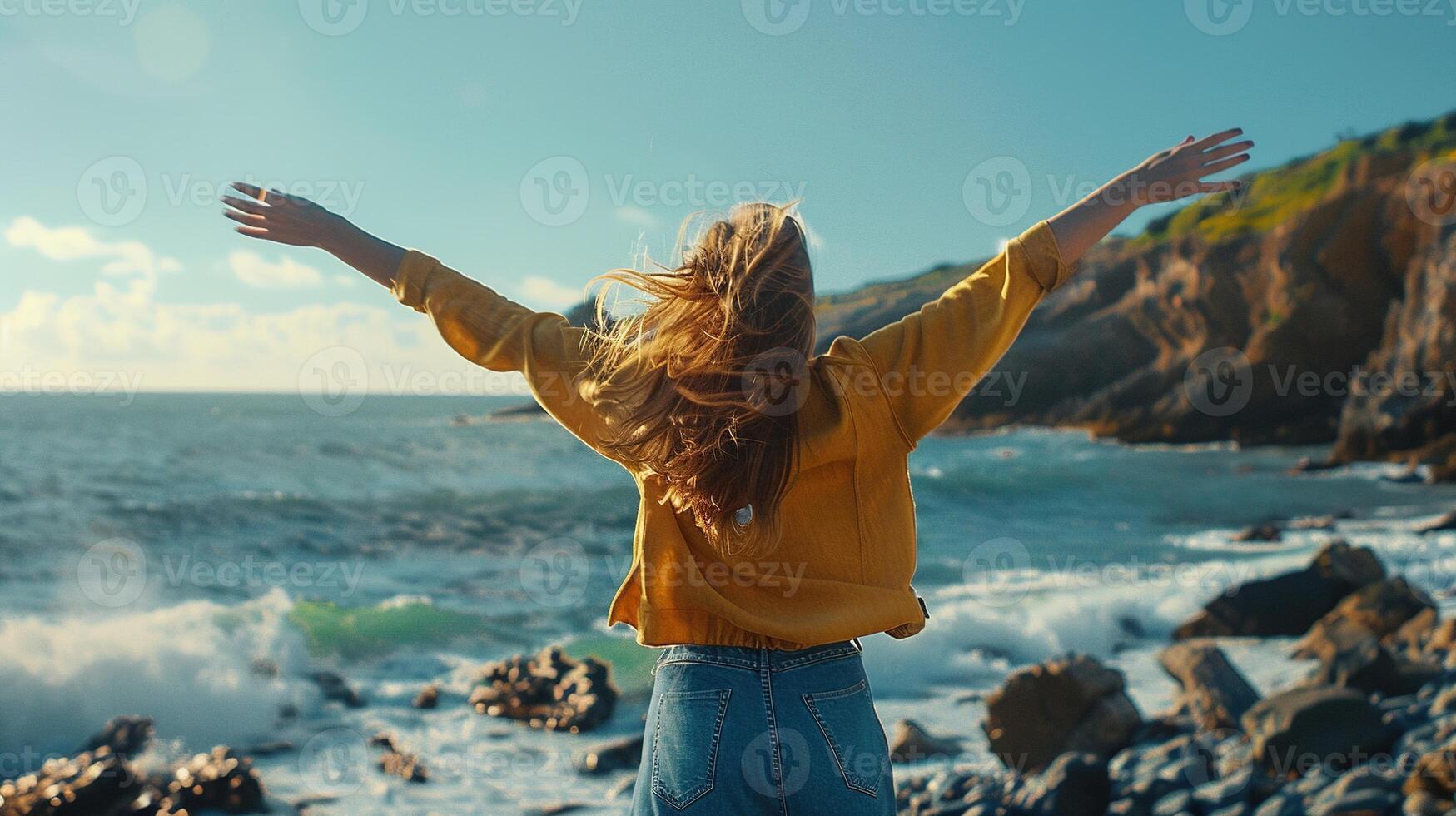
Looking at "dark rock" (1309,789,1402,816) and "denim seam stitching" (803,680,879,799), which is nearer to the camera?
"denim seam stitching" (803,680,879,799)

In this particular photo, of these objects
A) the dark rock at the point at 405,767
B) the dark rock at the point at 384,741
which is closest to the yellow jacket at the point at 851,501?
the dark rock at the point at 405,767

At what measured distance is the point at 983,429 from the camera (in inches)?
1379

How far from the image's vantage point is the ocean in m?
7.12

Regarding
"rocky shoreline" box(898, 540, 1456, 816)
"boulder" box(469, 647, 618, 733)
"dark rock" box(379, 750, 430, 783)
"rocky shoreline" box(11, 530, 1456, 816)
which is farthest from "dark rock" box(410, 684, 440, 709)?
"rocky shoreline" box(898, 540, 1456, 816)

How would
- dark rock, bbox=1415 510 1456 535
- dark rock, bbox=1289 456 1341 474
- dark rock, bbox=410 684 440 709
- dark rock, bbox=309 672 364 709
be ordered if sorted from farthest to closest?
dark rock, bbox=1289 456 1341 474 → dark rock, bbox=1415 510 1456 535 → dark rock, bbox=309 672 364 709 → dark rock, bbox=410 684 440 709

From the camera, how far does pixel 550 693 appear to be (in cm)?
734

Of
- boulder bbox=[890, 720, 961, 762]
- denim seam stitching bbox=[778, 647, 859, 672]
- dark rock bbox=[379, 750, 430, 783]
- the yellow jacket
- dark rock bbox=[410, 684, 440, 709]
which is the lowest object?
boulder bbox=[890, 720, 961, 762]

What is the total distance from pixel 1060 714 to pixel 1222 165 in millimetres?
5186

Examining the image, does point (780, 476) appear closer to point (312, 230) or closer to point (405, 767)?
point (312, 230)

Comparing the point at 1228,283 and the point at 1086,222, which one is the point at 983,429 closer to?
the point at 1228,283

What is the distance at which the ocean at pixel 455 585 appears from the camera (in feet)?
23.4

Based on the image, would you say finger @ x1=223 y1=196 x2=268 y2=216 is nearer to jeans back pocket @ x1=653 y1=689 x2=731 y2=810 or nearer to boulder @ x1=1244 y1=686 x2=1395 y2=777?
jeans back pocket @ x1=653 y1=689 x2=731 y2=810

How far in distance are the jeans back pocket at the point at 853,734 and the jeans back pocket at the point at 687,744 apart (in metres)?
0.14

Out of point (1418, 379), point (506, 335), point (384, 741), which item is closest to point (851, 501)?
point (506, 335)
